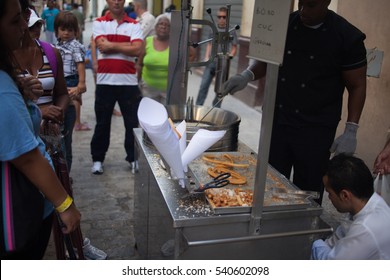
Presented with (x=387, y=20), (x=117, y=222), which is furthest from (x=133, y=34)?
(x=387, y=20)

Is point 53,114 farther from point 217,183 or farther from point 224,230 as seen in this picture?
point 224,230

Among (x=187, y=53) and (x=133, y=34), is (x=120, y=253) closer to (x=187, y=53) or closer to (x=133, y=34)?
(x=187, y=53)

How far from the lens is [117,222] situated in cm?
327

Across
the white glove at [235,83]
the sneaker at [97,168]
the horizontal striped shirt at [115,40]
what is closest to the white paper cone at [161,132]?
the white glove at [235,83]

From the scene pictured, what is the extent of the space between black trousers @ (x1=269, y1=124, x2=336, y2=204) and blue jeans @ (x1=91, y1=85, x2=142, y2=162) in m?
1.88

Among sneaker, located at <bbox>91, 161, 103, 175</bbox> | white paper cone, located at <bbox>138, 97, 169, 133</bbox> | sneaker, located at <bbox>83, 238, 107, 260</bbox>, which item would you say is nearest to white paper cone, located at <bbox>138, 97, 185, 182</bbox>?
white paper cone, located at <bbox>138, 97, 169, 133</bbox>

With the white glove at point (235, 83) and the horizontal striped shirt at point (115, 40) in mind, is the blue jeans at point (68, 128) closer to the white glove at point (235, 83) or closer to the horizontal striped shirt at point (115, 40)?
the horizontal striped shirt at point (115, 40)

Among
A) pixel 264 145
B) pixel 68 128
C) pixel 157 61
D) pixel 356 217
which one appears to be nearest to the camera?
pixel 264 145

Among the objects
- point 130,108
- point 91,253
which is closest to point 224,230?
point 91,253

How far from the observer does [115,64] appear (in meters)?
3.97

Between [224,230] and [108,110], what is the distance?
2.67 meters

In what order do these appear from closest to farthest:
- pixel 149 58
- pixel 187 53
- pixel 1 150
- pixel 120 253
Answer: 1. pixel 1 150
2. pixel 187 53
3. pixel 120 253
4. pixel 149 58

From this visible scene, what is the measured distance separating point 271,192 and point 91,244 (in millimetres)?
1657

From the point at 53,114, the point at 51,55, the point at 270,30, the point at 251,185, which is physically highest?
the point at 270,30
